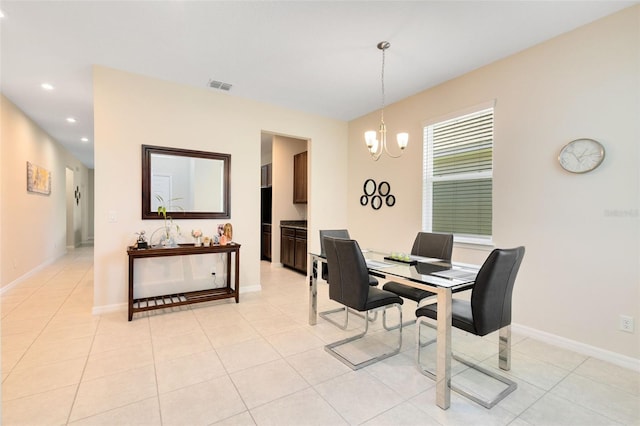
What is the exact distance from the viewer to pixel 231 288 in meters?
4.06

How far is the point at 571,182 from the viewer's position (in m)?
2.68

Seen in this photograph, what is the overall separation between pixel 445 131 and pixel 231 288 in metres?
3.47

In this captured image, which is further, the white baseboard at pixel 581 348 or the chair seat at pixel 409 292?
the chair seat at pixel 409 292

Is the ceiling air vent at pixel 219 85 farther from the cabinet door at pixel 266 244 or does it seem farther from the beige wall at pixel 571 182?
the cabinet door at pixel 266 244

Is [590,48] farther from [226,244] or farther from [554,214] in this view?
[226,244]

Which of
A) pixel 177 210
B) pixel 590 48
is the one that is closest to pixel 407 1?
pixel 590 48

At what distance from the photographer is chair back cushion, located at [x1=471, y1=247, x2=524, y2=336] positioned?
189 centimetres

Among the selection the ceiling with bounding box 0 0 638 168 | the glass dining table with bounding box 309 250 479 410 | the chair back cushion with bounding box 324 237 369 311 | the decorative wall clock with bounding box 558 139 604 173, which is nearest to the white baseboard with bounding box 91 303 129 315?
the glass dining table with bounding box 309 250 479 410

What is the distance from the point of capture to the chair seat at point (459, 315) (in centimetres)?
200

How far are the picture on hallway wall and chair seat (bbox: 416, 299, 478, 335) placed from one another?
638 cm

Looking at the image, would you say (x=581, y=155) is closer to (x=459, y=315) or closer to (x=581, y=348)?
(x=581, y=348)

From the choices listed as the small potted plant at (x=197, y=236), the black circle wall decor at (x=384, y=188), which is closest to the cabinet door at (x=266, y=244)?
the small potted plant at (x=197, y=236)

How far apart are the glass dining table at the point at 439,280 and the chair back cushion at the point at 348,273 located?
0.15 metres

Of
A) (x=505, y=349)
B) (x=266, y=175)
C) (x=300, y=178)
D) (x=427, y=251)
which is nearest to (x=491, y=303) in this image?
(x=505, y=349)
